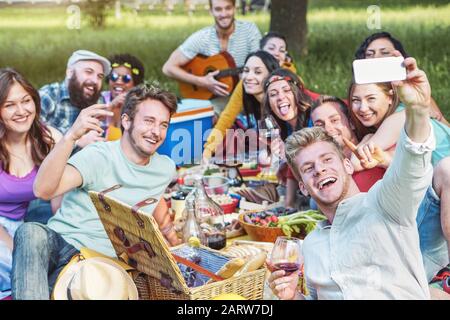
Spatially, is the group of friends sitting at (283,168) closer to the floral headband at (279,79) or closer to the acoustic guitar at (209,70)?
the floral headband at (279,79)

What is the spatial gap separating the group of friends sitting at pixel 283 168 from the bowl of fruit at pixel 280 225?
0.17 m

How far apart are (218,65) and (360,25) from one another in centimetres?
451

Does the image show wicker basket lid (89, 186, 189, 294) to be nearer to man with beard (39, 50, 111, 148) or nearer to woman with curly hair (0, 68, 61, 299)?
woman with curly hair (0, 68, 61, 299)

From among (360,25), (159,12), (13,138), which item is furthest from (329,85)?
(13,138)

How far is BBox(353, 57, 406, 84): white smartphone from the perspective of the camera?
2068 millimetres

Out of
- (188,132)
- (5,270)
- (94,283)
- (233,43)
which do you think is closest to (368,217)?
(94,283)

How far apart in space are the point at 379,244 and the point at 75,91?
344 cm

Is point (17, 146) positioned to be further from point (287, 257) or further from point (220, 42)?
point (220, 42)

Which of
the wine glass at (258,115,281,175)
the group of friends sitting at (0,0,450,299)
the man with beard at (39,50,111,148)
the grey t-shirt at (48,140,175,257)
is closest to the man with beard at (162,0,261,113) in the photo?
the group of friends sitting at (0,0,450,299)

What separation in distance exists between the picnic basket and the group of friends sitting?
1.06 feet

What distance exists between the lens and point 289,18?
9672 mm
